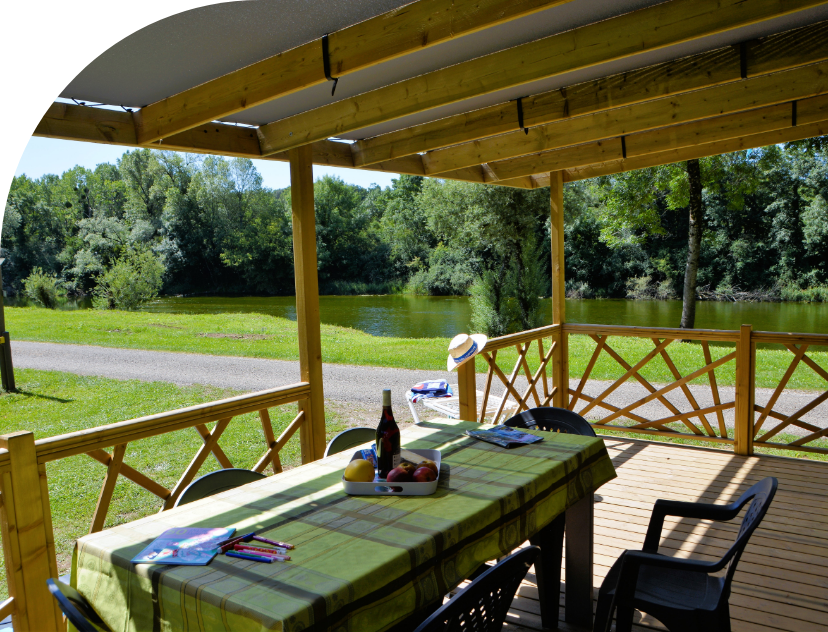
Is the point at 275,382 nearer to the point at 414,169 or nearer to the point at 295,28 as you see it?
the point at 414,169

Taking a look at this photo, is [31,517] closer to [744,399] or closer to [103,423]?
[744,399]

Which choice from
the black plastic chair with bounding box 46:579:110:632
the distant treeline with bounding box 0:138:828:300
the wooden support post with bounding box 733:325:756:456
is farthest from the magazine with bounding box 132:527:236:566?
the distant treeline with bounding box 0:138:828:300

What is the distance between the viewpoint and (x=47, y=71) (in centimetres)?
152

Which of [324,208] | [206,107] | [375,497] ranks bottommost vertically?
[375,497]

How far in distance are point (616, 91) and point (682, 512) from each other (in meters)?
2.20

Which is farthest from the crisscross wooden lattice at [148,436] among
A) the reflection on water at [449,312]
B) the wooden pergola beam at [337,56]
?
the reflection on water at [449,312]

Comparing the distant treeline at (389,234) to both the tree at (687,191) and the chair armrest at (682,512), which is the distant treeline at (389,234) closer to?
the tree at (687,191)

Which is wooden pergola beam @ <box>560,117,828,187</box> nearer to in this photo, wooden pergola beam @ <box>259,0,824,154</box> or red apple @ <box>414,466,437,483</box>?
wooden pergola beam @ <box>259,0,824,154</box>

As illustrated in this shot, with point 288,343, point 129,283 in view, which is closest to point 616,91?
point 288,343

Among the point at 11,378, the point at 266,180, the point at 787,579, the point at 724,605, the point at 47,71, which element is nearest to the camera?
the point at 47,71

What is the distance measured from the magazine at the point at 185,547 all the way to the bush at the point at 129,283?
25525 mm

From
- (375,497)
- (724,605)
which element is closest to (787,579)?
(724,605)

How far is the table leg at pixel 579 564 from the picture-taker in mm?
2451

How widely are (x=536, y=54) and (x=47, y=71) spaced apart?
6.21ft
